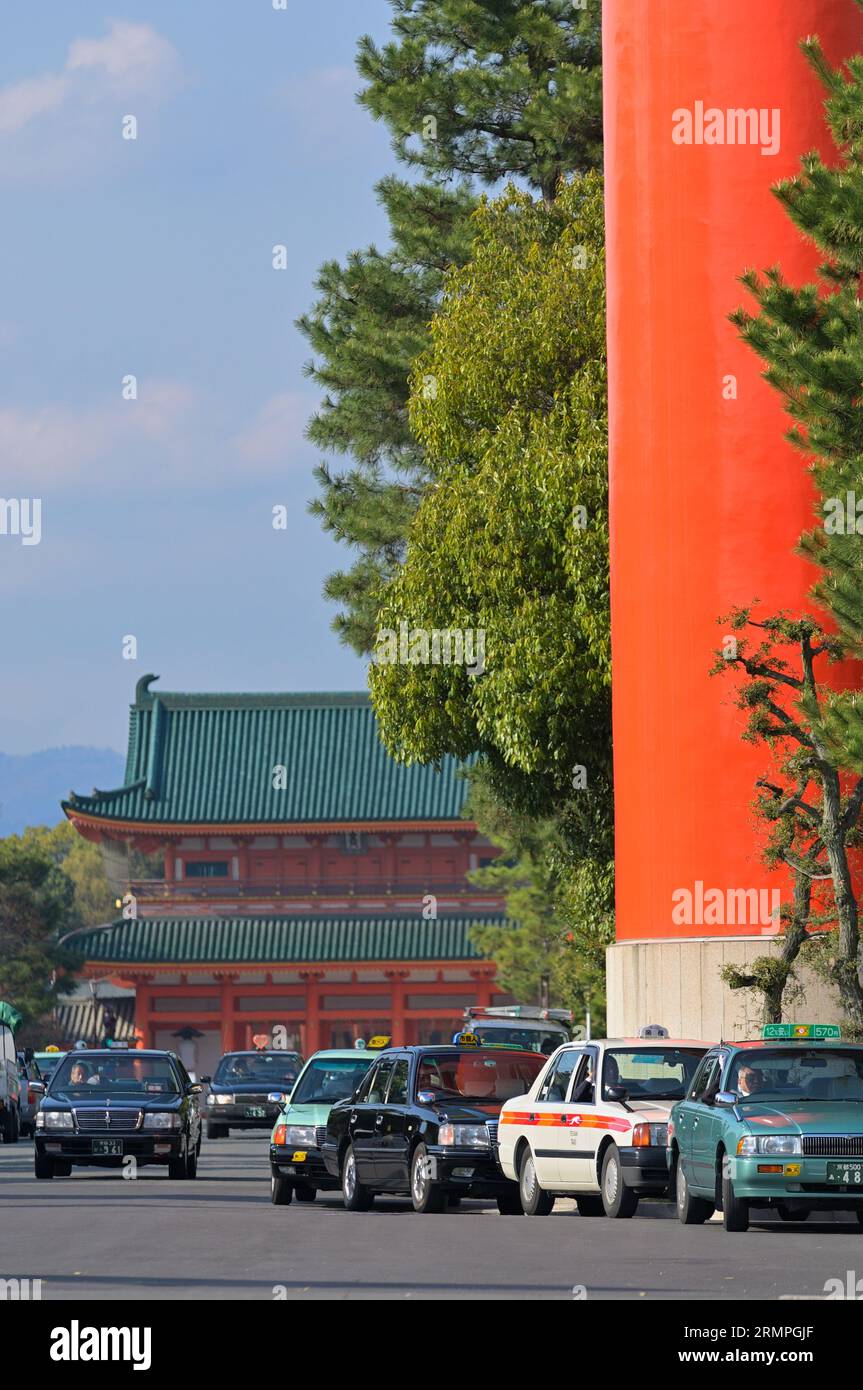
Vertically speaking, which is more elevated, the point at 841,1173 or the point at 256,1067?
the point at 256,1067

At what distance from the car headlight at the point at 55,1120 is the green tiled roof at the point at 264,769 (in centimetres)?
3445

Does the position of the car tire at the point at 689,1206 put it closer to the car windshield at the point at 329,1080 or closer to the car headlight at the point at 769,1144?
the car headlight at the point at 769,1144

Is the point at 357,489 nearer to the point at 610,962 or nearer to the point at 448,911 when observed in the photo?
the point at 610,962

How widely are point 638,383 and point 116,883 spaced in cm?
3981

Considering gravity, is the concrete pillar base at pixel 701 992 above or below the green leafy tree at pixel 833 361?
below

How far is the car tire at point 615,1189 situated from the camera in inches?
749

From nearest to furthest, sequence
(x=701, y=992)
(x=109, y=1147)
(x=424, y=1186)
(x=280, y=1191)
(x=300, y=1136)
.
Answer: (x=424, y=1186)
(x=280, y=1191)
(x=300, y=1136)
(x=109, y=1147)
(x=701, y=992)

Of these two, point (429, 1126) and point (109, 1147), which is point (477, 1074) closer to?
point (429, 1126)

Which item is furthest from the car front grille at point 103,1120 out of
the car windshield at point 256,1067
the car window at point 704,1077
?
the car windshield at point 256,1067

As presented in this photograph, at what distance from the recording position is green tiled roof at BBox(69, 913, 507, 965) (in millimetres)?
58938

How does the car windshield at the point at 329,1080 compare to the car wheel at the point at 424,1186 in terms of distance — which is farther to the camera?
the car windshield at the point at 329,1080

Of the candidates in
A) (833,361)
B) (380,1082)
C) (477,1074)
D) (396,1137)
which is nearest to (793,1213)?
(396,1137)

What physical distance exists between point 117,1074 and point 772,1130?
1230 centimetres

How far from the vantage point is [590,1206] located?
2075 cm
